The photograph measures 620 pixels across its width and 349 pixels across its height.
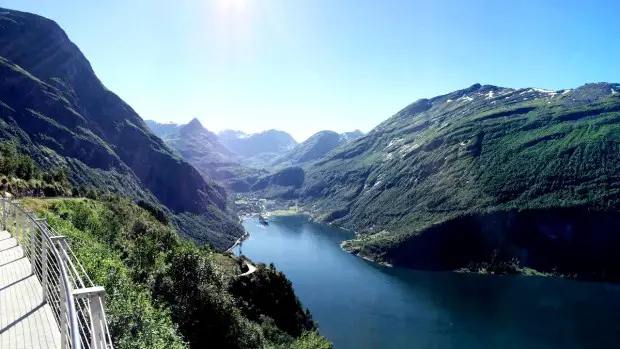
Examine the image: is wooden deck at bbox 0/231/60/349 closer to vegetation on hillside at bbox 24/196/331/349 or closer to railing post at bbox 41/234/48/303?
railing post at bbox 41/234/48/303

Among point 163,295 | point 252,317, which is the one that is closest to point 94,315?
point 163,295

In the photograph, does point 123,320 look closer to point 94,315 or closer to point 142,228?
point 94,315

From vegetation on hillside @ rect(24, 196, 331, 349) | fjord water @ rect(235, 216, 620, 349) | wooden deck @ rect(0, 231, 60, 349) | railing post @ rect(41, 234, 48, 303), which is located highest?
railing post @ rect(41, 234, 48, 303)

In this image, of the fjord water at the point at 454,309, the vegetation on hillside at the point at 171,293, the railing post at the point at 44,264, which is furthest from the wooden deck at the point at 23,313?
the fjord water at the point at 454,309

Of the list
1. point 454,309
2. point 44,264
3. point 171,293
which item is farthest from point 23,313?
point 454,309

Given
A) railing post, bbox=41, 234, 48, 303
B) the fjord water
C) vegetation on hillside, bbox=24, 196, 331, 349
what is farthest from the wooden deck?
the fjord water

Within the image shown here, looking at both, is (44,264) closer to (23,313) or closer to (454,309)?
(23,313)
